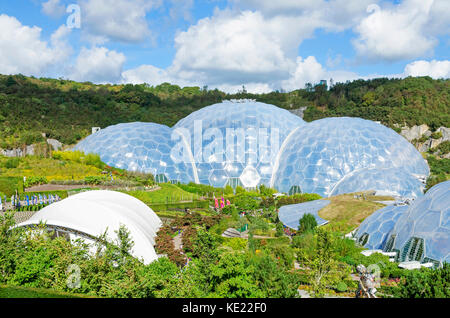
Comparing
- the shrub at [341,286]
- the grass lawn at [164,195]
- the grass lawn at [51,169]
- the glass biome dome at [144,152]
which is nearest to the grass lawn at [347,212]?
the shrub at [341,286]

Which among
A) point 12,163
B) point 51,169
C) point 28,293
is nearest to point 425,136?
point 51,169

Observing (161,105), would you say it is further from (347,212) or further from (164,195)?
(347,212)

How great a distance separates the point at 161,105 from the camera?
76.7 metres

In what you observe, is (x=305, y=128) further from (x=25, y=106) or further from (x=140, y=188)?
(x=25, y=106)

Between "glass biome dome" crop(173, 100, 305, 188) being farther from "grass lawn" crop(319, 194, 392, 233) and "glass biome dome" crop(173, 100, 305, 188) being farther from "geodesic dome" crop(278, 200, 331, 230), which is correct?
"grass lawn" crop(319, 194, 392, 233)

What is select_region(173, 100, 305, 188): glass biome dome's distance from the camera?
108ft

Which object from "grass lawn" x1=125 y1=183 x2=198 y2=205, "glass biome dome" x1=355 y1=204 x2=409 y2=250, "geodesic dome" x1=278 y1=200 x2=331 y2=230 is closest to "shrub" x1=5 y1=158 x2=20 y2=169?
"grass lawn" x1=125 y1=183 x2=198 y2=205

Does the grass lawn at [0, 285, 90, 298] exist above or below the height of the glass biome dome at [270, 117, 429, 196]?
below

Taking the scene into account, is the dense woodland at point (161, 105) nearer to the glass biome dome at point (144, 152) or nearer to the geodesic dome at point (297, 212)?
the glass biome dome at point (144, 152)

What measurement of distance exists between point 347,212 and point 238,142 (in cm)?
1392

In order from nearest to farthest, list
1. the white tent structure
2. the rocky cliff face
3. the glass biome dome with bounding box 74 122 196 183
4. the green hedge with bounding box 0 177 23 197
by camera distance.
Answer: the white tent structure
the green hedge with bounding box 0 177 23 197
the glass biome dome with bounding box 74 122 196 183
the rocky cliff face

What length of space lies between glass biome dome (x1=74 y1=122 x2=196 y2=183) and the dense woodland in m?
12.6

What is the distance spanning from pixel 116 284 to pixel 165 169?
25.9 meters
